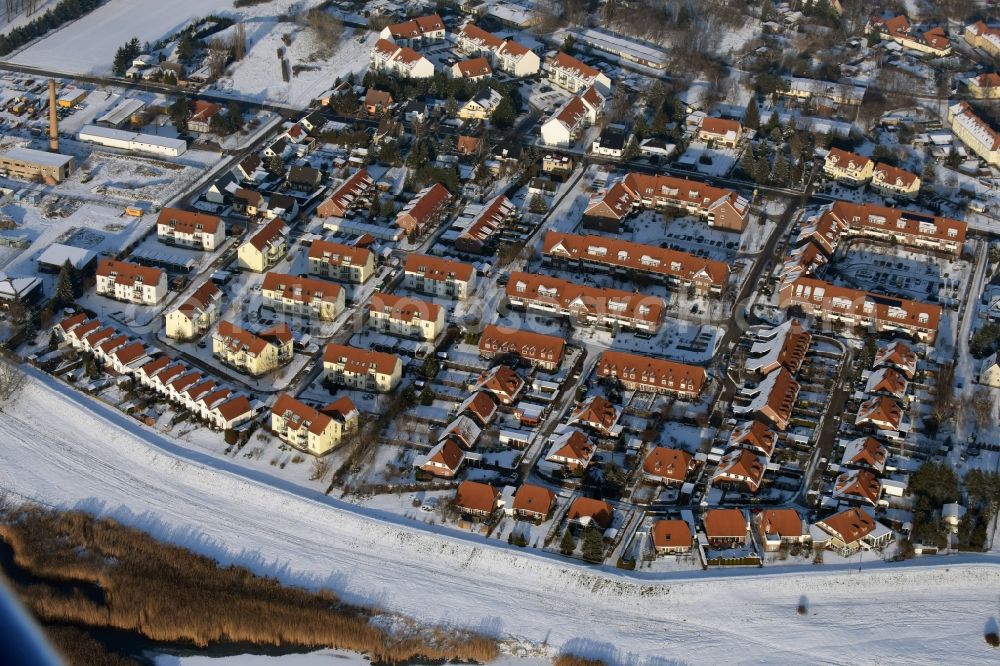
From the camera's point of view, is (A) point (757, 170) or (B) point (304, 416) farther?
(A) point (757, 170)

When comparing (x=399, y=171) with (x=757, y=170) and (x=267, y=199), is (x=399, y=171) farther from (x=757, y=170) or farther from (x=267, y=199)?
(x=757, y=170)

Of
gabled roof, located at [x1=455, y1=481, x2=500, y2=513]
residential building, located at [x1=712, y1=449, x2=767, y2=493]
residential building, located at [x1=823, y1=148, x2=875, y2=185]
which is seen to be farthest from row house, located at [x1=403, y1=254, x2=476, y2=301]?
residential building, located at [x1=823, y1=148, x2=875, y2=185]

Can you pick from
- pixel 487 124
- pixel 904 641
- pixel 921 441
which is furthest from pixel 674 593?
pixel 487 124

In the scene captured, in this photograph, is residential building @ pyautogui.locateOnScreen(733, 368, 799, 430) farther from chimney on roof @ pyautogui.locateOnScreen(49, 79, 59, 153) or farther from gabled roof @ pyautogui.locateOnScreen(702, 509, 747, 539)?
chimney on roof @ pyautogui.locateOnScreen(49, 79, 59, 153)

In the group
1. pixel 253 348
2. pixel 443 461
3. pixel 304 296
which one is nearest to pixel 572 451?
pixel 443 461

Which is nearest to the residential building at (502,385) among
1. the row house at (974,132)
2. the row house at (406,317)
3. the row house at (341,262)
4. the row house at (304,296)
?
the row house at (406,317)

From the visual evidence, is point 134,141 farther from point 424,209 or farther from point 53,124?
point 424,209

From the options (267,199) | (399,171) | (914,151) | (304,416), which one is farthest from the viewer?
(914,151)
